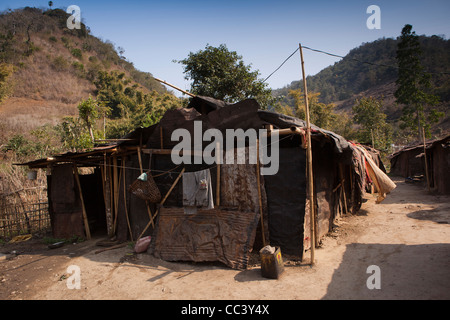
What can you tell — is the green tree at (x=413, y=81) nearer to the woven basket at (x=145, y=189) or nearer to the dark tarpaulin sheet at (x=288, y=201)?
the dark tarpaulin sheet at (x=288, y=201)

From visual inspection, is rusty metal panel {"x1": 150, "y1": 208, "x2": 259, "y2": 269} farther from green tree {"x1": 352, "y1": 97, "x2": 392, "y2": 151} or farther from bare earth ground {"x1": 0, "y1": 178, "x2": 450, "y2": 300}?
green tree {"x1": 352, "y1": 97, "x2": 392, "y2": 151}

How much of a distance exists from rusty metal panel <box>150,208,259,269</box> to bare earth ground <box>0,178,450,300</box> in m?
0.19

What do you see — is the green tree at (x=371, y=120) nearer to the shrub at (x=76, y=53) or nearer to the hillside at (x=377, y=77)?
the hillside at (x=377, y=77)

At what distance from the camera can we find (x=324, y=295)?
3.84 meters

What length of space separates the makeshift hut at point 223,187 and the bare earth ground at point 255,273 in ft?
1.53

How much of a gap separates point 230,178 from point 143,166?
2.63 metres

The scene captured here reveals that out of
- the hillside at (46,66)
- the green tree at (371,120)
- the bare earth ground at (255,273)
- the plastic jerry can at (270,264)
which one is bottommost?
the bare earth ground at (255,273)

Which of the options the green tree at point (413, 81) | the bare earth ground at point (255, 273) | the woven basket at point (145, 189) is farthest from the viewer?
the green tree at point (413, 81)

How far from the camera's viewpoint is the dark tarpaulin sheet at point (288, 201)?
512 centimetres

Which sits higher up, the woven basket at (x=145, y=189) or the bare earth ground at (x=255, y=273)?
the woven basket at (x=145, y=189)

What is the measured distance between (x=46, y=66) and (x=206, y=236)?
4696cm

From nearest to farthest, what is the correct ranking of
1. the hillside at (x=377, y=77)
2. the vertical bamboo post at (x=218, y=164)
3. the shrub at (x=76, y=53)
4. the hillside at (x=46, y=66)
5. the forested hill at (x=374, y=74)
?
the vertical bamboo post at (x=218, y=164) < the hillside at (x=46, y=66) < the hillside at (x=377, y=77) < the forested hill at (x=374, y=74) < the shrub at (x=76, y=53)

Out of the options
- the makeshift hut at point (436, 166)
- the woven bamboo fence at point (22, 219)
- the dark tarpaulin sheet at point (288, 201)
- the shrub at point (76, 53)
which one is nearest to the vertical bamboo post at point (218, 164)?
the dark tarpaulin sheet at point (288, 201)

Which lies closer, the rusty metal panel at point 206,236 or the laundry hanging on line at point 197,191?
the rusty metal panel at point 206,236
